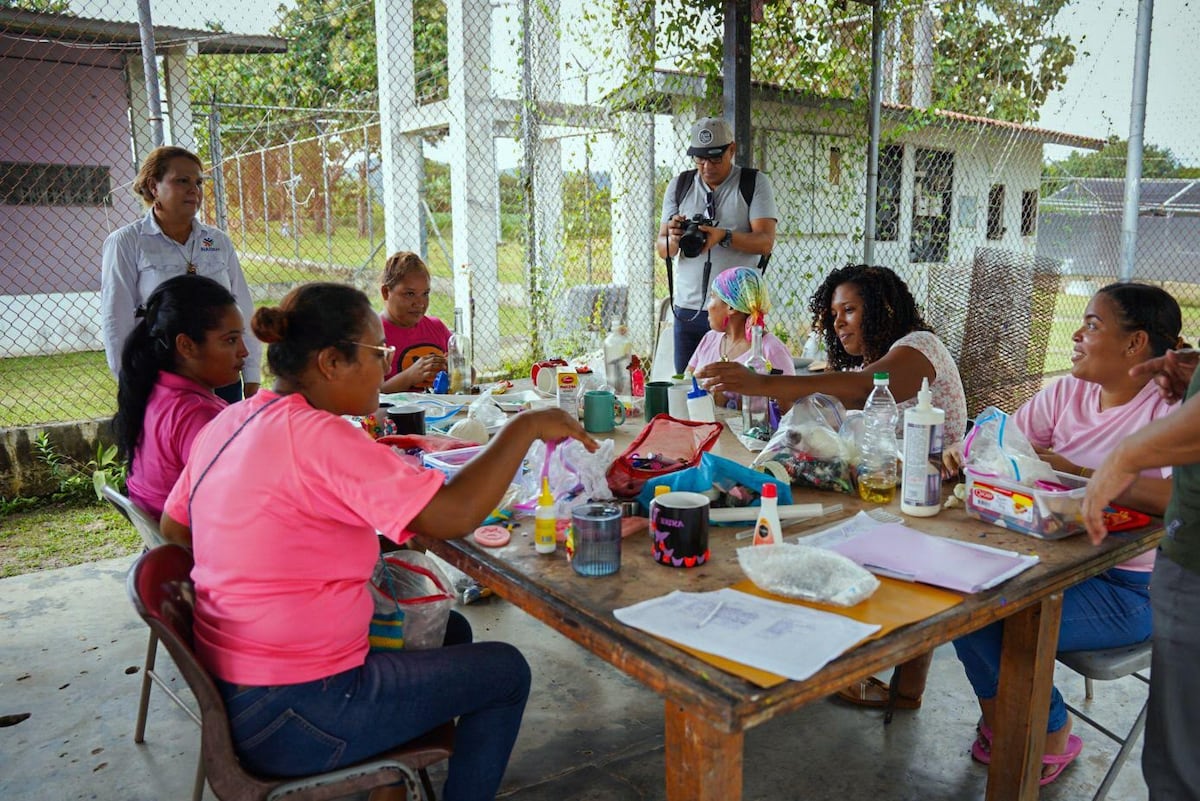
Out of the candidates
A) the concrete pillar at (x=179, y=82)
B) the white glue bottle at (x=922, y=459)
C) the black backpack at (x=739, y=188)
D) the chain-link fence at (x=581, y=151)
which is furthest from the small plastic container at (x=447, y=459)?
the concrete pillar at (x=179, y=82)

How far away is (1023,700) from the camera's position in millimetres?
1922

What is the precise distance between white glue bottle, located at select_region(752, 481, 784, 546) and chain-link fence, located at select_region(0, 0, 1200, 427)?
3480 millimetres

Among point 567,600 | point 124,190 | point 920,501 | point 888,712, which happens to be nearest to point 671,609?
point 567,600

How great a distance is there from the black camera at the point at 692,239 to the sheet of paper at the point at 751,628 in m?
3.15

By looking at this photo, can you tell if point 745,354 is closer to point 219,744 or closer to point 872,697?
point 872,697

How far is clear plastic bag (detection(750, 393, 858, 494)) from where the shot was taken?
7.23ft

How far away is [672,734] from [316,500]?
74 cm

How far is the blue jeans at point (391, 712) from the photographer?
63.5 inches

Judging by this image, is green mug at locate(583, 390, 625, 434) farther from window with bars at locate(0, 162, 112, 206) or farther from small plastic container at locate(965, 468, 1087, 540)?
window with bars at locate(0, 162, 112, 206)

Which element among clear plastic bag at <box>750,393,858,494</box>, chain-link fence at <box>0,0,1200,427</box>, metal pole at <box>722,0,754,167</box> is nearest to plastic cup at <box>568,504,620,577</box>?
clear plastic bag at <box>750,393,858,494</box>

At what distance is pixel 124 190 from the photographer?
8.25 m

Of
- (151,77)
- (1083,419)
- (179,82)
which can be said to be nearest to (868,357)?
(1083,419)

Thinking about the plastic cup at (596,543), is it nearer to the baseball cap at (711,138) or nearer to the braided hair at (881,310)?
the braided hair at (881,310)

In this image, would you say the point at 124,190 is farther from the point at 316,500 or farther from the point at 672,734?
the point at 672,734
